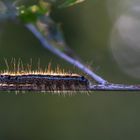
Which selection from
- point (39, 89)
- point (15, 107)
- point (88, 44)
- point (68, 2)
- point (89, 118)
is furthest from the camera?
point (88, 44)

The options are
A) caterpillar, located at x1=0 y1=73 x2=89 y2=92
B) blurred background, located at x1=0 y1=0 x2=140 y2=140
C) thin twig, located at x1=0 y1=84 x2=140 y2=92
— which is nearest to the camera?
thin twig, located at x1=0 y1=84 x2=140 y2=92

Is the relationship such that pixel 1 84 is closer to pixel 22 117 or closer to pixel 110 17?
pixel 22 117

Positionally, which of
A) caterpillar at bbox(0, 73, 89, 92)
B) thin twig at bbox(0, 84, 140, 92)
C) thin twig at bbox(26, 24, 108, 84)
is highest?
thin twig at bbox(26, 24, 108, 84)

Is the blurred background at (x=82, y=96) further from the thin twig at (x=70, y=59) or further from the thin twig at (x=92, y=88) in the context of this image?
the thin twig at (x=92, y=88)

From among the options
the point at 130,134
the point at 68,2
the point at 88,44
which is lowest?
the point at 130,134

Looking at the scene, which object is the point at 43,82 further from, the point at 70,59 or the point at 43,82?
the point at 70,59

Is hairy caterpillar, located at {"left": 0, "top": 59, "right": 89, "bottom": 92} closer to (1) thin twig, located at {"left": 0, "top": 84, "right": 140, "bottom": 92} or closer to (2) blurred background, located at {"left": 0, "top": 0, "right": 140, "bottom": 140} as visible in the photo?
(1) thin twig, located at {"left": 0, "top": 84, "right": 140, "bottom": 92}

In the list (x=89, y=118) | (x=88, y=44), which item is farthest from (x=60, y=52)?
(x=88, y=44)

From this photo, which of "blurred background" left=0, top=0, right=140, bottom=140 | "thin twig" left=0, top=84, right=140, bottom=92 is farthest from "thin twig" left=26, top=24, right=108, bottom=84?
"blurred background" left=0, top=0, right=140, bottom=140

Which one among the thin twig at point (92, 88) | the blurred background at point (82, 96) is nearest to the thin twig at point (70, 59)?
the thin twig at point (92, 88)
